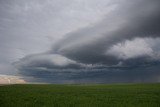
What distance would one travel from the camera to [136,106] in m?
33.6

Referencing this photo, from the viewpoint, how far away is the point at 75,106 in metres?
33.8

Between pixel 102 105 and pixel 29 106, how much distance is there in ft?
37.1

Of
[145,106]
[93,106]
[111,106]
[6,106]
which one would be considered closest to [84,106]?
[93,106]

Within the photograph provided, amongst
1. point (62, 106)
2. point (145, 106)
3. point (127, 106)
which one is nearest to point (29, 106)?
point (62, 106)

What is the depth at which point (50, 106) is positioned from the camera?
33.7m

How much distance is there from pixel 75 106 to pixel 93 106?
2.74 metres

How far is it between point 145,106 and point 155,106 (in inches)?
56.7

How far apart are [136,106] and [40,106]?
14.6 m

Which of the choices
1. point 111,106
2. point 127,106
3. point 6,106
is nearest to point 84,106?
point 111,106

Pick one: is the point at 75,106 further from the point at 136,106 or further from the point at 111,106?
the point at 136,106

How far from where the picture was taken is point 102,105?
114 ft

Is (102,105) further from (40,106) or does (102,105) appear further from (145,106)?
(40,106)

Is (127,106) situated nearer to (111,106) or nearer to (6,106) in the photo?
(111,106)

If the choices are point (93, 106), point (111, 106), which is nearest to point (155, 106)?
point (111, 106)
